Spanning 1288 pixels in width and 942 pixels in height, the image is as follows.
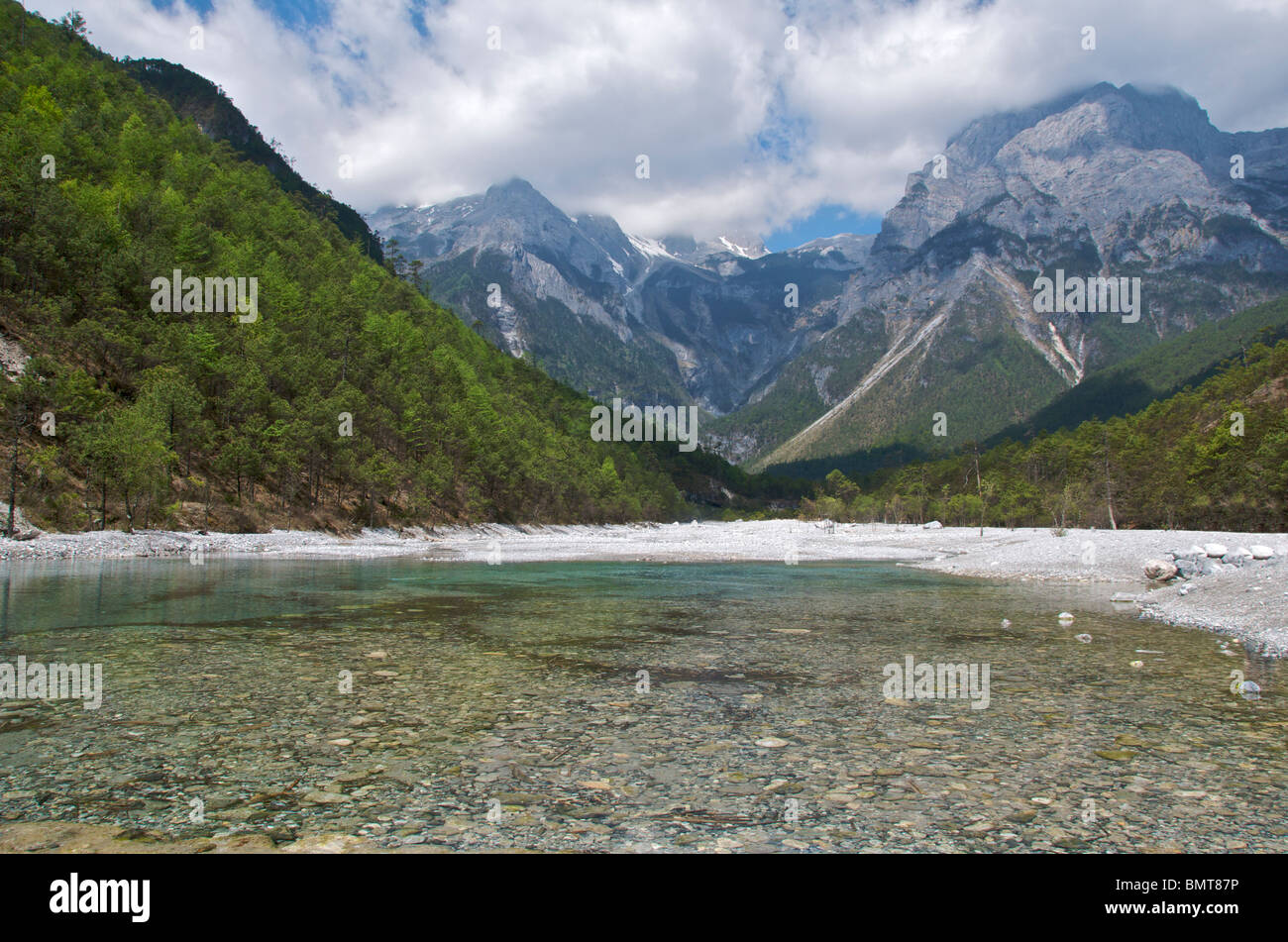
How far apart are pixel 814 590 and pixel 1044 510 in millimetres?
128342

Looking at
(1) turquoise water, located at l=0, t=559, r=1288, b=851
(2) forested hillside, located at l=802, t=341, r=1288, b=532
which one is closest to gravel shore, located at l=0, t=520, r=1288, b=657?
(1) turquoise water, located at l=0, t=559, r=1288, b=851

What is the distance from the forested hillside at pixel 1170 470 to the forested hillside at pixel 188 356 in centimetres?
9086

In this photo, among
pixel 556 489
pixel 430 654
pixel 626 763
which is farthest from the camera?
pixel 556 489

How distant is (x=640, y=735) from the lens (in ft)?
27.1

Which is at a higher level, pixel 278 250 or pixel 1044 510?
pixel 278 250

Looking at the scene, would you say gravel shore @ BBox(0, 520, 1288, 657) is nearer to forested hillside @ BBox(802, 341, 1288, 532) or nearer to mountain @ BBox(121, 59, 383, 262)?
forested hillside @ BBox(802, 341, 1288, 532)

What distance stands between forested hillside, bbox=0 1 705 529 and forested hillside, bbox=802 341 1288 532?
9086 centimetres

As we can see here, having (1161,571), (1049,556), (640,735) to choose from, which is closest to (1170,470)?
(1049,556)

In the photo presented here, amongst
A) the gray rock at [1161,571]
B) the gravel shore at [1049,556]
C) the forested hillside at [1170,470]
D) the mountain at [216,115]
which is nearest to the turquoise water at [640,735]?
the gravel shore at [1049,556]

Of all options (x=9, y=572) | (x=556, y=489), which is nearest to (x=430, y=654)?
(x=9, y=572)

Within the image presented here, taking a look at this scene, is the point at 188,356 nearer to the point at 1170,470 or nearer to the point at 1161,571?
the point at 1161,571

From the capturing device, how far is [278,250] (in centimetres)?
9375

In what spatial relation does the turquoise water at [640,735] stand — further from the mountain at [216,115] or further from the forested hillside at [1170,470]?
the mountain at [216,115]
